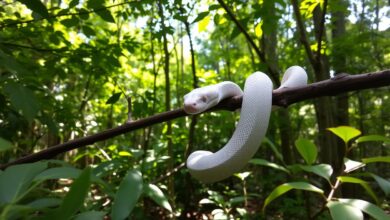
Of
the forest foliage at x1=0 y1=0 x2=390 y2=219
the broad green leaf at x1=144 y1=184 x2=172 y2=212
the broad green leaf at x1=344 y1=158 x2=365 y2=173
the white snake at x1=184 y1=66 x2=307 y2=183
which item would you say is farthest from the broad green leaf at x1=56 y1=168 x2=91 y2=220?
the broad green leaf at x1=344 y1=158 x2=365 y2=173

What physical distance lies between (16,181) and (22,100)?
63 centimetres

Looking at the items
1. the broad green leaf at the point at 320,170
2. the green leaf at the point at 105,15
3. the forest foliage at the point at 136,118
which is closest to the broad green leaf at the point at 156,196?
the forest foliage at the point at 136,118

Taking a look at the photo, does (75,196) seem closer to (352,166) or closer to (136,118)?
(352,166)

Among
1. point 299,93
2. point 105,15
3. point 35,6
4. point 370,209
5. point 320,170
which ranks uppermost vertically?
point 105,15

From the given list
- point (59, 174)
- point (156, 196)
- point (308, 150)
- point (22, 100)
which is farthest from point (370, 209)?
point (22, 100)

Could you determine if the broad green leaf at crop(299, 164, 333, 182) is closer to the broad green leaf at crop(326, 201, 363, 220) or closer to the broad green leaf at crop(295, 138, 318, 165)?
the broad green leaf at crop(295, 138, 318, 165)

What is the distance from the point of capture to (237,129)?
84cm

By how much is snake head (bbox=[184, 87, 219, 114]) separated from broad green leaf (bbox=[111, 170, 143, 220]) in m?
0.24

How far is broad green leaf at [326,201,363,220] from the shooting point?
1062mm

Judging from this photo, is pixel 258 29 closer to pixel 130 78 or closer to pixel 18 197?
pixel 18 197

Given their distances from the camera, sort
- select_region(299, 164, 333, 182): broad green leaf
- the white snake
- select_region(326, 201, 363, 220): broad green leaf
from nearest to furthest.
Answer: the white snake → select_region(326, 201, 363, 220): broad green leaf → select_region(299, 164, 333, 182): broad green leaf

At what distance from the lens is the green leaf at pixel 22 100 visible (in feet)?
3.91

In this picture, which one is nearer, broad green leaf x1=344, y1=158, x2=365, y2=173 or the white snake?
the white snake

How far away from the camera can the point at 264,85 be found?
0.87 metres
